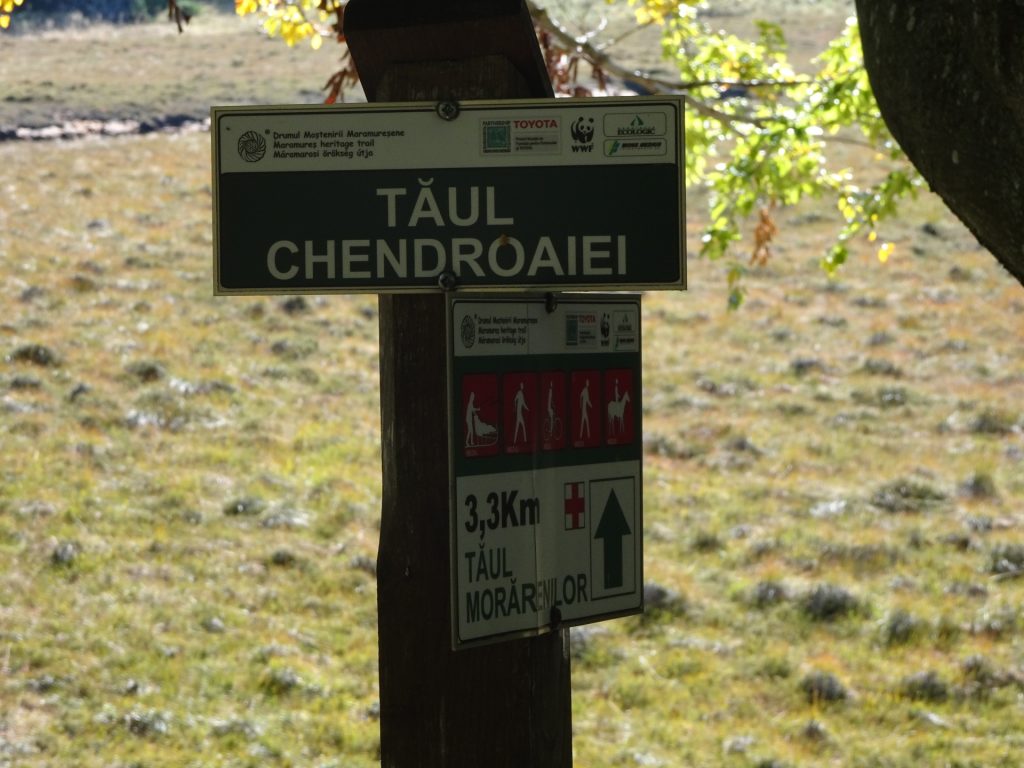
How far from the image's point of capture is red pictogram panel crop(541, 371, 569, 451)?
9.13 feet

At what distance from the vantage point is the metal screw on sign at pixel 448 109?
8.84 ft

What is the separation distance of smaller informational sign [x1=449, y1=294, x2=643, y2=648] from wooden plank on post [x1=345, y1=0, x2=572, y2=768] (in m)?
0.13

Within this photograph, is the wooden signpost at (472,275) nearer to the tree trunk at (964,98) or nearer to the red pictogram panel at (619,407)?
the red pictogram panel at (619,407)

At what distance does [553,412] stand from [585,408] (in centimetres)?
9

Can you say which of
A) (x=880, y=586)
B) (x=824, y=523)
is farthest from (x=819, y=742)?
(x=824, y=523)

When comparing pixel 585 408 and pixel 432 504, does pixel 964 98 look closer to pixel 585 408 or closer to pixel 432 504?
pixel 585 408

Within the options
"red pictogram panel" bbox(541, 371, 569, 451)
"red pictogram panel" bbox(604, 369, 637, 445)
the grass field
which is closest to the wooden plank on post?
"red pictogram panel" bbox(541, 371, 569, 451)

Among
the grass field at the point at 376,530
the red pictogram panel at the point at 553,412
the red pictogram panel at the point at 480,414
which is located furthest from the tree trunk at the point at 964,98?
the grass field at the point at 376,530

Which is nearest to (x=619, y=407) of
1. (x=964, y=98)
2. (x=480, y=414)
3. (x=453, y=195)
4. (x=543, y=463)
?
(x=543, y=463)

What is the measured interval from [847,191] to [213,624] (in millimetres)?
5049

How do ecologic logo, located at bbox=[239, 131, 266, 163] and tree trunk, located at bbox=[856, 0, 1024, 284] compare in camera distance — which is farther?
ecologic logo, located at bbox=[239, 131, 266, 163]

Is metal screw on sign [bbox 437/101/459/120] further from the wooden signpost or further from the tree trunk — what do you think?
the tree trunk

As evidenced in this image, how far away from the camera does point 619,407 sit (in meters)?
2.91

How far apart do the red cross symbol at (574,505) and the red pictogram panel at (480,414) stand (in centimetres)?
22
